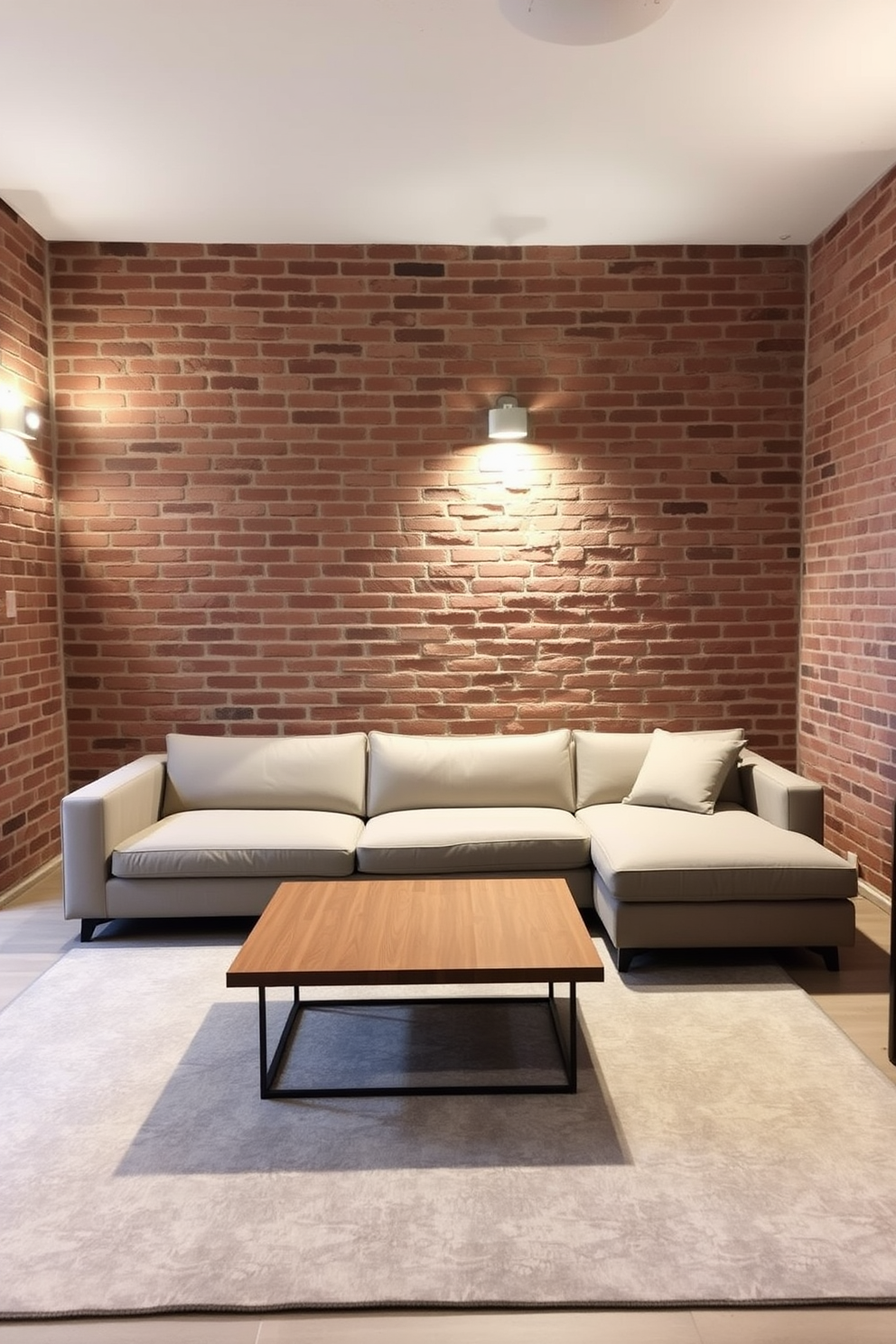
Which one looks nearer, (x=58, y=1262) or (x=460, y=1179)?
(x=58, y=1262)

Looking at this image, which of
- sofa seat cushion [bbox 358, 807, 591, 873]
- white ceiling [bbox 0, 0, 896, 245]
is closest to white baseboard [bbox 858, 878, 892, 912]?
sofa seat cushion [bbox 358, 807, 591, 873]

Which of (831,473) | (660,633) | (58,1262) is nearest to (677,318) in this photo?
(831,473)

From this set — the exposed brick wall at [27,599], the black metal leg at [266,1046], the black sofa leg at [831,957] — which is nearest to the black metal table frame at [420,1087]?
the black metal leg at [266,1046]

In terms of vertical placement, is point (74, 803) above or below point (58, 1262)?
above

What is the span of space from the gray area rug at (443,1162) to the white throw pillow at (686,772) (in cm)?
94

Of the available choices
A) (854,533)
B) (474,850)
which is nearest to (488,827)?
(474,850)

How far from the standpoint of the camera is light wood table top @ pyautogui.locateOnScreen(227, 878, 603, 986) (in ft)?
8.09

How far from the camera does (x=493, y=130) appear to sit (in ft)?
11.5

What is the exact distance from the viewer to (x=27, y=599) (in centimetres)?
434

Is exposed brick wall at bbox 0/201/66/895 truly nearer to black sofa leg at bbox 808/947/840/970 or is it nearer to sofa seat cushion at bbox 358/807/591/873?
sofa seat cushion at bbox 358/807/591/873

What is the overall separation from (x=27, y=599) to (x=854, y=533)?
142 inches

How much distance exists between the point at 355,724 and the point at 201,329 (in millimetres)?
2019

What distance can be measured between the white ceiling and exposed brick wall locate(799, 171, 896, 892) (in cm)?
31

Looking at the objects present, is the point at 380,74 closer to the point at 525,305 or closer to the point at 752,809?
the point at 525,305
